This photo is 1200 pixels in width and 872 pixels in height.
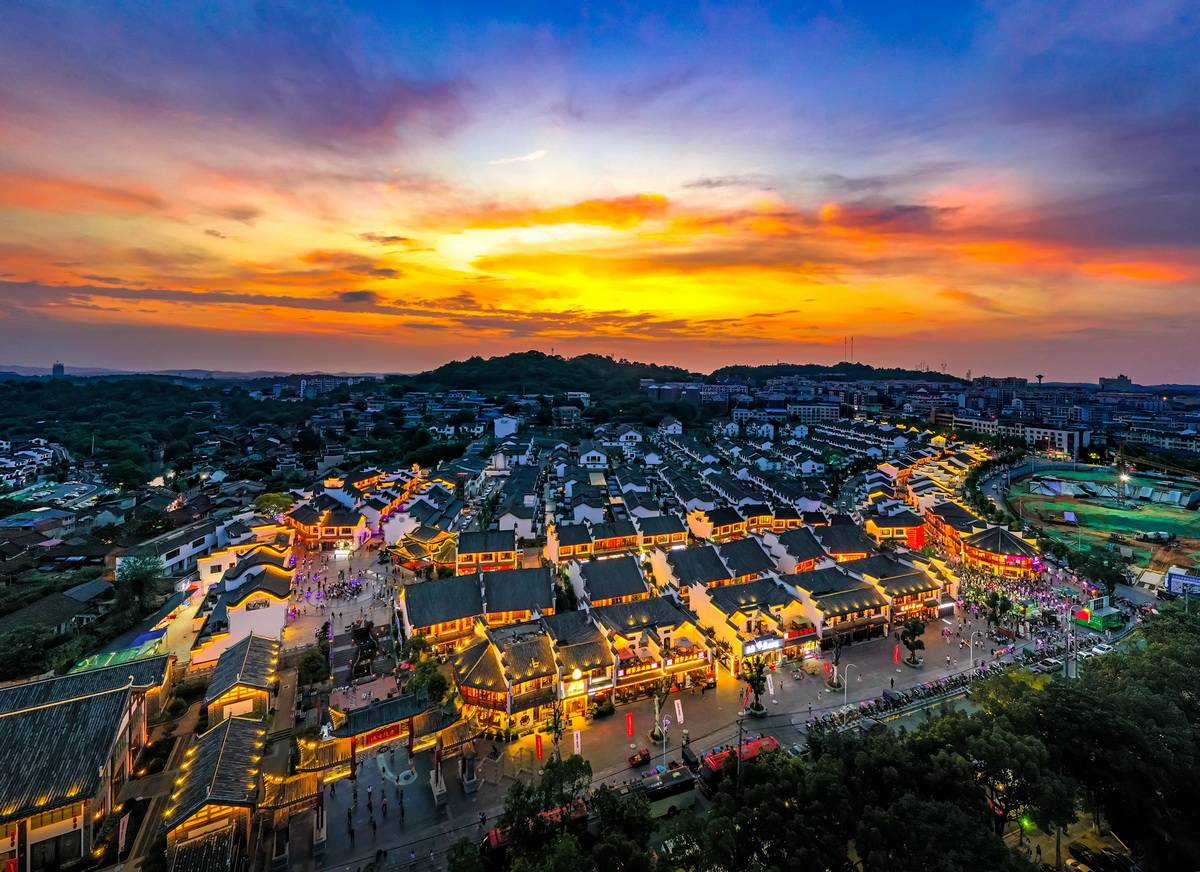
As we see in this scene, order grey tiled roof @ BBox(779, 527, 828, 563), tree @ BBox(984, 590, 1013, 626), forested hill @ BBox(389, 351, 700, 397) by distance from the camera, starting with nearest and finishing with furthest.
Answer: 1. tree @ BBox(984, 590, 1013, 626)
2. grey tiled roof @ BBox(779, 527, 828, 563)
3. forested hill @ BBox(389, 351, 700, 397)

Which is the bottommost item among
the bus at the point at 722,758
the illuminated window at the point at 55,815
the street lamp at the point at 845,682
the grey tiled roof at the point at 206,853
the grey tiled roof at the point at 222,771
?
the street lamp at the point at 845,682

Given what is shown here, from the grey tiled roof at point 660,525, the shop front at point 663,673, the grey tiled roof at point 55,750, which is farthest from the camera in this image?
the grey tiled roof at point 660,525

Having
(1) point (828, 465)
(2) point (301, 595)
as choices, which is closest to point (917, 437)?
(1) point (828, 465)

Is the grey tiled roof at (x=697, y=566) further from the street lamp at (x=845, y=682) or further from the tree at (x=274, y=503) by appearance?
the tree at (x=274, y=503)

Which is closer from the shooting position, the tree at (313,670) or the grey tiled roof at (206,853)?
the grey tiled roof at (206,853)

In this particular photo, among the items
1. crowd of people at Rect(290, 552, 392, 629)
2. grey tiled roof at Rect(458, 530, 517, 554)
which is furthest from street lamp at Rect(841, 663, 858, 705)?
crowd of people at Rect(290, 552, 392, 629)

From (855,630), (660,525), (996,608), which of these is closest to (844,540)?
(996,608)

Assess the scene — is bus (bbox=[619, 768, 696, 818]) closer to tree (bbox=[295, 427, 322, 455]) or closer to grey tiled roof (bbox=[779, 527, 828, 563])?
grey tiled roof (bbox=[779, 527, 828, 563])

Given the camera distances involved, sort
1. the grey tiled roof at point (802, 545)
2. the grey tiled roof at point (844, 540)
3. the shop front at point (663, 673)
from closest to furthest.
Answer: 1. the shop front at point (663, 673)
2. the grey tiled roof at point (802, 545)
3. the grey tiled roof at point (844, 540)

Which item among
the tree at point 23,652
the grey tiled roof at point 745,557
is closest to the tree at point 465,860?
the grey tiled roof at point 745,557
